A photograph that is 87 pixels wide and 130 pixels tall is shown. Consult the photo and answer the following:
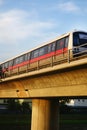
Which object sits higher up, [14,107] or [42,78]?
[42,78]

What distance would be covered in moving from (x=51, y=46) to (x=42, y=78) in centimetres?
692

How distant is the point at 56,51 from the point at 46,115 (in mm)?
6810

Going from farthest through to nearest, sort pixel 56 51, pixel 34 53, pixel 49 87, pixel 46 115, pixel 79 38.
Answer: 1. pixel 34 53
2. pixel 56 51
3. pixel 79 38
4. pixel 46 115
5. pixel 49 87

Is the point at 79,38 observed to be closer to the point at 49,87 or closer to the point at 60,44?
the point at 60,44

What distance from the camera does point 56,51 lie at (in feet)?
102

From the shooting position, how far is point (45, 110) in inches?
1148

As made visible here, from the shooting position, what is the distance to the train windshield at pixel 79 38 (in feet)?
93.4

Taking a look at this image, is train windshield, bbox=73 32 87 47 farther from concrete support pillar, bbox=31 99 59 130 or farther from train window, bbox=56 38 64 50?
concrete support pillar, bbox=31 99 59 130

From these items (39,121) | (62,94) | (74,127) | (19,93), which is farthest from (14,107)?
(62,94)

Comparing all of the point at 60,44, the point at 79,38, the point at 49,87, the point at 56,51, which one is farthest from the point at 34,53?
the point at 49,87

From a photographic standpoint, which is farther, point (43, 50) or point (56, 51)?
point (43, 50)

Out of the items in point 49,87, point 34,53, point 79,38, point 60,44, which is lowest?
point 49,87

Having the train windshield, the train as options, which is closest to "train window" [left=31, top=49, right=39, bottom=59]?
the train

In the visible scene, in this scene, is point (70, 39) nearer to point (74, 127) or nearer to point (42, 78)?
point (42, 78)
